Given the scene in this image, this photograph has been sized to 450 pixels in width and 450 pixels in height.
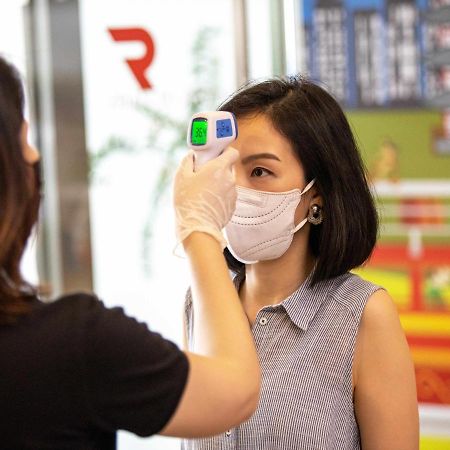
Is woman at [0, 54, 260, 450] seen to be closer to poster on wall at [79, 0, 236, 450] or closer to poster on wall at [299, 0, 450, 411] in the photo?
poster on wall at [299, 0, 450, 411]

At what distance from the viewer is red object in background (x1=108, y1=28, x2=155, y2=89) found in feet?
11.5

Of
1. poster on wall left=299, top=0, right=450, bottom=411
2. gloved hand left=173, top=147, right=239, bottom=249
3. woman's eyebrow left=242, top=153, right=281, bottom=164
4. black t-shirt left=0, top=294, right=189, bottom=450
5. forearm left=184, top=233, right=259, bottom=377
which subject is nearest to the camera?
black t-shirt left=0, top=294, right=189, bottom=450

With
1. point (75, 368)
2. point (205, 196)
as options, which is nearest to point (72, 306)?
point (75, 368)

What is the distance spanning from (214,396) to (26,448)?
0.27 m

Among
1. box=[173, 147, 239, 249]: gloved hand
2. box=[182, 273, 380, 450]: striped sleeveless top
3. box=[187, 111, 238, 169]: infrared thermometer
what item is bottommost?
box=[182, 273, 380, 450]: striped sleeveless top

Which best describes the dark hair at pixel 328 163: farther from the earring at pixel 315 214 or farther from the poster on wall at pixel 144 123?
the poster on wall at pixel 144 123

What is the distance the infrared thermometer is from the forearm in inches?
6.8

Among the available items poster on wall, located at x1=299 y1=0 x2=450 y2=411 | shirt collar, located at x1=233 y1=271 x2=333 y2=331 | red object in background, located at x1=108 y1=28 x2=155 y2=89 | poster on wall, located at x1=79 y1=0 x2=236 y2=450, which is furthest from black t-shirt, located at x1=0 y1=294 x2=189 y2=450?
red object in background, located at x1=108 y1=28 x2=155 y2=89

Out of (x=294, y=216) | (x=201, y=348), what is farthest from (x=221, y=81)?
(x=201, y=348)

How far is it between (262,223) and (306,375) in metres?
0.32

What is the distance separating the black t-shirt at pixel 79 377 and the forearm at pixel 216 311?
0.12 m

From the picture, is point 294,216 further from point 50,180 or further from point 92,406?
point 50,180

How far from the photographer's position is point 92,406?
114 cm

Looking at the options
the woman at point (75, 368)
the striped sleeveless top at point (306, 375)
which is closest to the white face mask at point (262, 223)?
the striped sleeveless top at point (306, 375)
